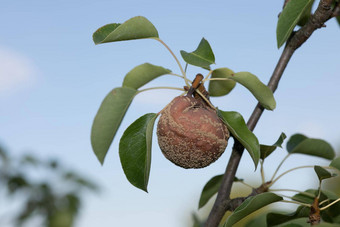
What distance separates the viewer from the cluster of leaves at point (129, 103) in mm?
1128

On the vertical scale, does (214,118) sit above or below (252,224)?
above

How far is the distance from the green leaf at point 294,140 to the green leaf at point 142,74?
2.70 feet

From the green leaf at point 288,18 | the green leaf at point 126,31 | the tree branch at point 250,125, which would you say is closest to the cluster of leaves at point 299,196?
the tree branch at point 250,125

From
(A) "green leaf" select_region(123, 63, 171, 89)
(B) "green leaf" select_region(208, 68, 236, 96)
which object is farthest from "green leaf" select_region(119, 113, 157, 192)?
(B) "green leaf" select_region(208, 68, 236, 96)

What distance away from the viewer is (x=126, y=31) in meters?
1.13

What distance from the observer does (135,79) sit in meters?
1.22

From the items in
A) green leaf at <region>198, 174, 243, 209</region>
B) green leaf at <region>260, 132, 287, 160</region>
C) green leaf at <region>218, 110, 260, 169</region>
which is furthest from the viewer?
green leaf at <region>198, 174, 243, 209</region>

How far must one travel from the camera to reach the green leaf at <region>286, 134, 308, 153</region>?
1.76 meters

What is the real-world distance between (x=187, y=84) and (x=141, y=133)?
0.22m

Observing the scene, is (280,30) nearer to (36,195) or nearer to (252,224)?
(252,224)

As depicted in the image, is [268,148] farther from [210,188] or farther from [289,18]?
[289,18]

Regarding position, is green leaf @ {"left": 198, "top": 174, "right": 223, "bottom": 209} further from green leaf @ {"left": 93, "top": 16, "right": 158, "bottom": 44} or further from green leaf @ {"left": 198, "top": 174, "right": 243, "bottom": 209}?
green leaf @ {"left": 93, "top": 16, "right": 158, "bottom": 44}

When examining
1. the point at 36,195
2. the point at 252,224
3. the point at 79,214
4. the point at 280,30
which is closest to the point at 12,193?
the point at 36,195

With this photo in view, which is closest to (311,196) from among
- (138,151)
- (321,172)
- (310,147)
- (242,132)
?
(321,172)
